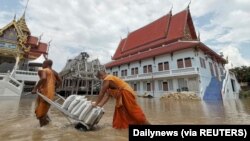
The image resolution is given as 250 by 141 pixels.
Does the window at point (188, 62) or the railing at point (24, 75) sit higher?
the window at point (188, 62)

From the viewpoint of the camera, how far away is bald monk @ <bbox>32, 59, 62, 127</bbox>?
4070 mm

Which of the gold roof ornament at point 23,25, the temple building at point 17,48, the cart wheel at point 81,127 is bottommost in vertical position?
the cart wheel at point 81,127

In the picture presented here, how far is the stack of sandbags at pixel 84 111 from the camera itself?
12.3 feet

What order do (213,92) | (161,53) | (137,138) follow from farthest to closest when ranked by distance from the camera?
(161,53)
(213,92)
(137,138)

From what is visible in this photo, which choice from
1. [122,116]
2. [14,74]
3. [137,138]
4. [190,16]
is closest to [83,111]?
[122,116]

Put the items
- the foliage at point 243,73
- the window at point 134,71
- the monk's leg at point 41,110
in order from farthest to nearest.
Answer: the foliage at point 243,73
the window at point 134,71
the monk's leg at point 41,110

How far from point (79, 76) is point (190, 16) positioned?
15.9 m

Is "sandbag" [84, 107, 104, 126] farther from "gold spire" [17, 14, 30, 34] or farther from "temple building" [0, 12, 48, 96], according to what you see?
"gold spire" [17, 14, 30, 34]

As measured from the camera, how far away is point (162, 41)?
23.7 m

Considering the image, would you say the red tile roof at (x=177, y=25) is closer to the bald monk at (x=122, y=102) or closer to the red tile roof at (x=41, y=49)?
the red tile roof at (x=41, y=49)

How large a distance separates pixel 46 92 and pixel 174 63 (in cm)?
1781

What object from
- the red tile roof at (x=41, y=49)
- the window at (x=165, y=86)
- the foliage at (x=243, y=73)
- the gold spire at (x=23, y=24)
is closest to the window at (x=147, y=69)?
the window at (x=165, y=86)

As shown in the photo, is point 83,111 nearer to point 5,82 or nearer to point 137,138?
point 137,138

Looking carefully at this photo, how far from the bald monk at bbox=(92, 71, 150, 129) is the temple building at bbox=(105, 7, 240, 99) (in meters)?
15.5
